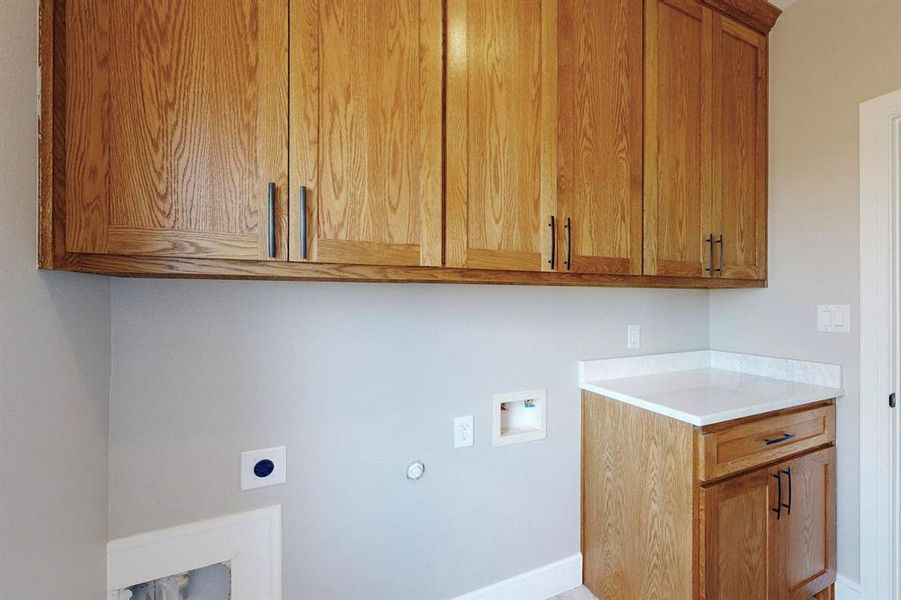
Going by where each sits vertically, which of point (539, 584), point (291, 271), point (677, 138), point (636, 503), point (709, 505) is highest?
point (677, 138)

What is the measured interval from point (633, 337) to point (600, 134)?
99 cm

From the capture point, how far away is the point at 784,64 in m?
1.79

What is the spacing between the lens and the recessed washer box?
1612 millimetres

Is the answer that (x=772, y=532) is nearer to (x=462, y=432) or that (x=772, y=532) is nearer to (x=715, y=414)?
(x=715, y=414)

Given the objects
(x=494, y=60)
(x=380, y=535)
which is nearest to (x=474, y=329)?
(x=380, y=535)

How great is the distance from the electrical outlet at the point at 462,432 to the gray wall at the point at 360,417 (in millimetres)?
35

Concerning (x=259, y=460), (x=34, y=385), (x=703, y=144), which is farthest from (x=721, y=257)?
(x=34, y=385)

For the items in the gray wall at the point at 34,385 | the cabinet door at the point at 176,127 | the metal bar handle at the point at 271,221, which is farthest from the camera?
the metal bar handle at the point at 271,221

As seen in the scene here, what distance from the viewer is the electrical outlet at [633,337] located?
1.89 meters

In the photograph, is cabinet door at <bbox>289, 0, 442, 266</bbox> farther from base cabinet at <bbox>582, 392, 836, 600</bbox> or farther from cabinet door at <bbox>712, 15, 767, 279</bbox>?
cabinet door at <bbox>712, 15, 767, 279</bbox>

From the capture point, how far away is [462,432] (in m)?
1.50

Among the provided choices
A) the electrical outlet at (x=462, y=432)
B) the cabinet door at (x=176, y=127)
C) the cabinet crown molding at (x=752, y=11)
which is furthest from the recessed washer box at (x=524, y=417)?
the cabinet crown molding at (x=752, y=11)

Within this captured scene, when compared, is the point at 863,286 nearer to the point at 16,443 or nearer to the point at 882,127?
the point at 882,127

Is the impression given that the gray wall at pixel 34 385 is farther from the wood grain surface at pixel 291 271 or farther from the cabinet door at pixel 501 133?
the cabinet door at pixel 501 133
